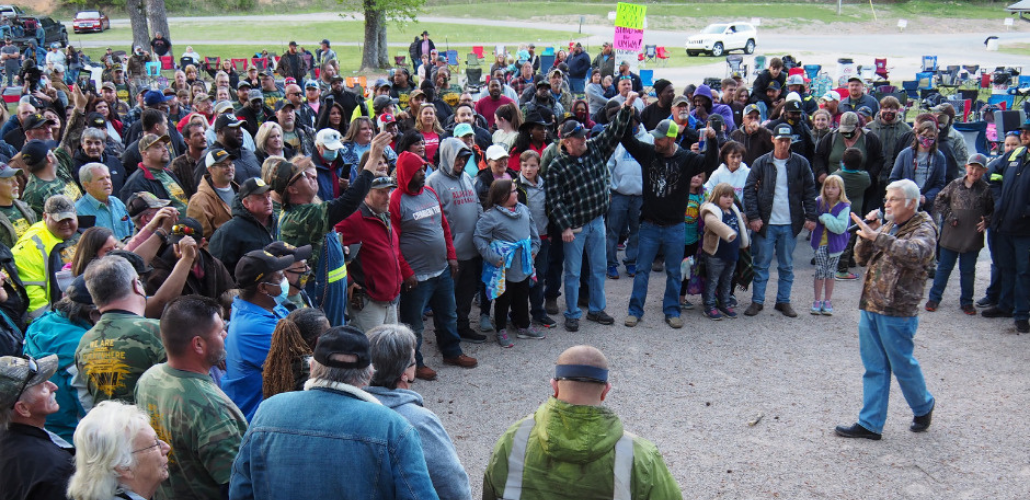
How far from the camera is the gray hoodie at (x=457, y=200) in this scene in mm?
7141

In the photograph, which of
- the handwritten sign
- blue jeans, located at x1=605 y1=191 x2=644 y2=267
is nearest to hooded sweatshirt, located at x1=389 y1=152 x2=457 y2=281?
blue jeans, located at x1=605 y1=191 x2=644 y2=267

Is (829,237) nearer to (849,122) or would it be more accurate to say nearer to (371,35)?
(849,122)

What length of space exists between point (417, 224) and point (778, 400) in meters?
3.31

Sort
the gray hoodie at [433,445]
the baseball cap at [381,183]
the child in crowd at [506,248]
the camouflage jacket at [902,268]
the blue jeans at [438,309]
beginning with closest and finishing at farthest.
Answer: the gray hoodie at [433,445] < the camouflage jacket at [902,268] < the baseball cap at [381,183] < the blue jeans at [438,309] < the child in crowd at [506,248]

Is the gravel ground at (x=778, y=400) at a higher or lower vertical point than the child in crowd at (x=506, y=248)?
lower

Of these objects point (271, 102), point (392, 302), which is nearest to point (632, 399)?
point (392, 302)

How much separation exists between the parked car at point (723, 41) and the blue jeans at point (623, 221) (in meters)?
28.5

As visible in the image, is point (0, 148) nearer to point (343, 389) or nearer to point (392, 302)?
point (392, 302)

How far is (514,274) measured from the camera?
750cm

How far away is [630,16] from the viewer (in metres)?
14.3

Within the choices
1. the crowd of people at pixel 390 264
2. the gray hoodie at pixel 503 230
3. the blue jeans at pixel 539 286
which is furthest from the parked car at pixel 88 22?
the gray hoodie at pixel 503 230

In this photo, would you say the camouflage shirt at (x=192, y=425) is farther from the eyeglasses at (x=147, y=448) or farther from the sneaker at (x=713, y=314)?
the sneaker at (x=713, y=314)

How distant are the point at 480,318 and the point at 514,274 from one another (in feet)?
2.80

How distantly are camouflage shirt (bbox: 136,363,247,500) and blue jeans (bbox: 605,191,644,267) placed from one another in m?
6.33
